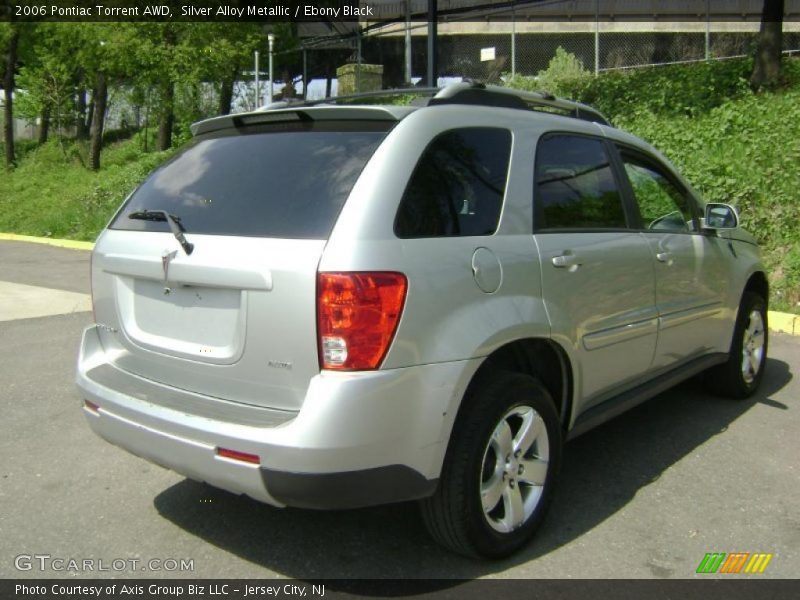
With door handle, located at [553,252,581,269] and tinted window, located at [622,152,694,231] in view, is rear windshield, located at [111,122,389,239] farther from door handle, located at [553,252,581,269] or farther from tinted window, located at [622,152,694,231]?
tinted window, located at [622,152,694,231]

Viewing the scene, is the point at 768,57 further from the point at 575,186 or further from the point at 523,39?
the point at 523,39

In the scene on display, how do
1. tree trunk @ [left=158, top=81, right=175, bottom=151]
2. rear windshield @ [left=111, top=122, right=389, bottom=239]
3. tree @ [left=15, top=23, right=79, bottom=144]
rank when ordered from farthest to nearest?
tree @ [left=15, top=23, right=79, bottom=144], tree trunk @ [left=158, top=81, right=175, bottom=151], rear windshield @ [left=111, top=122, right=389, bottom=239]

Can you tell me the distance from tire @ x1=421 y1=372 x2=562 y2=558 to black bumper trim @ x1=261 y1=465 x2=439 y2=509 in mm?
214

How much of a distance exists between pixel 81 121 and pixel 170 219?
2934 centimetres

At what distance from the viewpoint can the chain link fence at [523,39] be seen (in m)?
19.7

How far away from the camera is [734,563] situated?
3080 millimetres

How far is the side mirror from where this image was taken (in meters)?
4.50

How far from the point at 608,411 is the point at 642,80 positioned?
1179 cm

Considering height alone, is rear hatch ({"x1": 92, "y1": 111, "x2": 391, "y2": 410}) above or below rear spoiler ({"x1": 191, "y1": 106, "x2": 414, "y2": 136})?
below

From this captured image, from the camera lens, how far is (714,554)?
314 centimetres

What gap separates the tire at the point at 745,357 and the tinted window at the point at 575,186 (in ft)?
5.66

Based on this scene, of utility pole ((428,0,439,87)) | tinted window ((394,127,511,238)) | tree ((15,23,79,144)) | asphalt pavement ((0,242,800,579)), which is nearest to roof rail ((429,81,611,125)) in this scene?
tinted window ((394,127,511,238))

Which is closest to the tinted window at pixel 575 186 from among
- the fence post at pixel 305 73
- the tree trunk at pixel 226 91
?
the tree trunk at pixel 226 91

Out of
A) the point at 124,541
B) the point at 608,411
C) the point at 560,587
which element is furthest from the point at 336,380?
the point at 608,411
